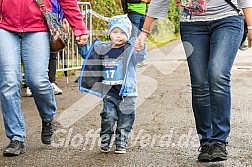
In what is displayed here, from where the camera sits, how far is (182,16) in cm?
498

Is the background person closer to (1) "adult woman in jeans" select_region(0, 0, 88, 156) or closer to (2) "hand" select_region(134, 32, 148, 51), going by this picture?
(1) "adult woman in jeans" select_region(0, 0, 88, 156)

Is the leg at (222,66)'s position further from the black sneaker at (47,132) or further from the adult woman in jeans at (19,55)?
the black sneaker at (47,132)

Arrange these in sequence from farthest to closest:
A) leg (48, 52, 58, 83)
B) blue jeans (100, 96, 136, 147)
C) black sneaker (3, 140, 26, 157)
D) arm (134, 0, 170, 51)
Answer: leg (48, 52, 58, 83) → blue jeans (100, 96, 136, 147) → black sneaker (3, 140, 26, 157) → arm (134, 0, 170, 51)

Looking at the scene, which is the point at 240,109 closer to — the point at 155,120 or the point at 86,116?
the point at 155,120

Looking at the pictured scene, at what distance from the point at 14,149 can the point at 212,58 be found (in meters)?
1.76

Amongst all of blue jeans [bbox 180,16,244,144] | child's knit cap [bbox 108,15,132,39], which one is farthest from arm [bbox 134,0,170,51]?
child's knit cap [bbox 108,15,132,39]

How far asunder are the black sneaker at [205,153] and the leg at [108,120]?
2.82ft

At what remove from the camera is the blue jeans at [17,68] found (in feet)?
16.8

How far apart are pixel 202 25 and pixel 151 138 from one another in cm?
138

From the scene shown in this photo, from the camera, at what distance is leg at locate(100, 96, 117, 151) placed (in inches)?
211

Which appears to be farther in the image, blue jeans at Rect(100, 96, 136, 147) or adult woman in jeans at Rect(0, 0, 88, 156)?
blue jeans at Rect(100, 96, 136, 147)

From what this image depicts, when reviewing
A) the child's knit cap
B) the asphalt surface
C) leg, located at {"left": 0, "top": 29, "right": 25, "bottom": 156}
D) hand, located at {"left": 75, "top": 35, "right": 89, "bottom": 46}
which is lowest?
the asphalt surface

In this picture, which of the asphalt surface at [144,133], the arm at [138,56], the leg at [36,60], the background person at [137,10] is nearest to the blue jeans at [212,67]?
the asphalt surface at [144,133]

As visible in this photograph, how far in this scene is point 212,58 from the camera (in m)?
4.78
